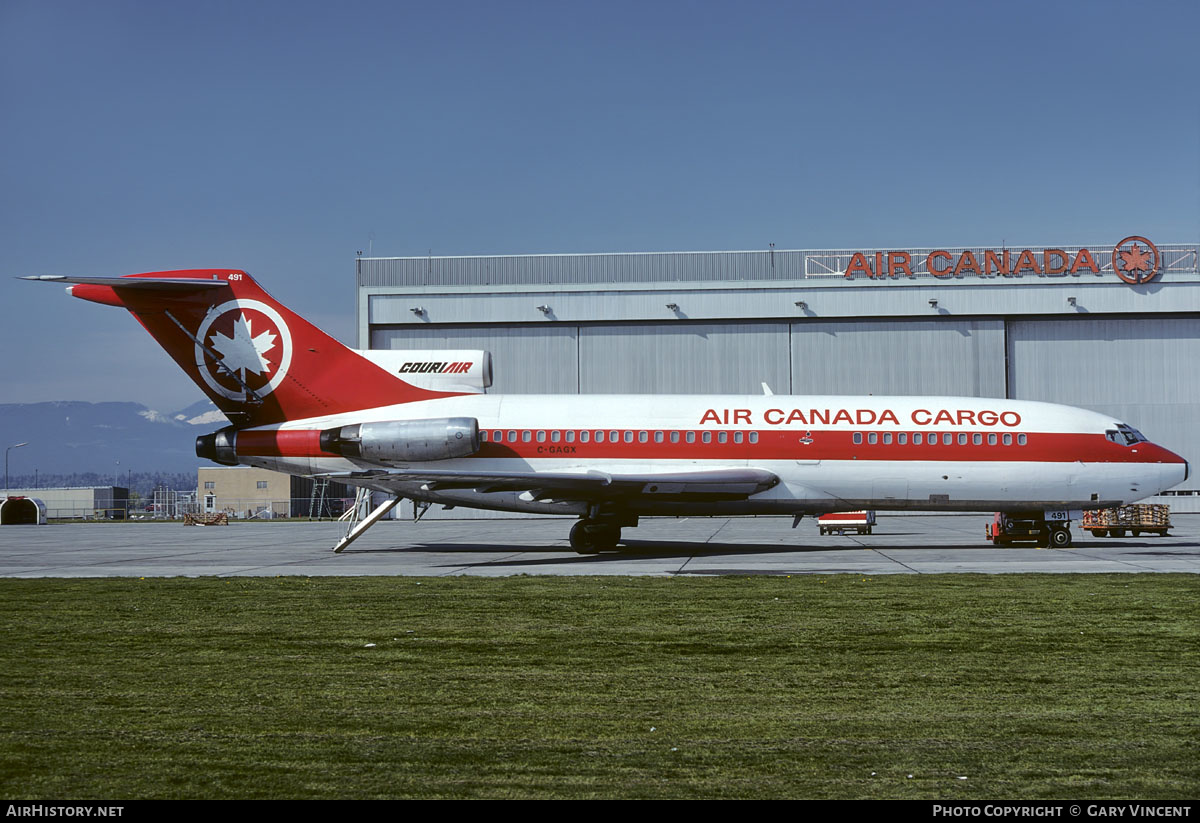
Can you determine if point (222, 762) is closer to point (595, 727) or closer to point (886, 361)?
point (595, 727)

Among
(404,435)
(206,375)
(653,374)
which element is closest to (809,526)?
(653,374)

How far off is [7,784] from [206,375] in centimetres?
2208

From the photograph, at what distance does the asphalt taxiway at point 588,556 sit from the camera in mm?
20438

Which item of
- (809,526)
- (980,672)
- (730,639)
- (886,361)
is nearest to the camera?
(980,672)

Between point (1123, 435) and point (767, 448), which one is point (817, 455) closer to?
point (767, 448)

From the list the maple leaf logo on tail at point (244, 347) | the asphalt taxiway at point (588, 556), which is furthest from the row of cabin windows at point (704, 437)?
the maple leaf logo on tail at point (244, 347)

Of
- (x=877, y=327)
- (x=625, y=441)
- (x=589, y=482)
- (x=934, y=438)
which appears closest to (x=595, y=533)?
(x=589, y=482)

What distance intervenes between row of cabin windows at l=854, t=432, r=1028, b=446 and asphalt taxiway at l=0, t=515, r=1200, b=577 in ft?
8.61

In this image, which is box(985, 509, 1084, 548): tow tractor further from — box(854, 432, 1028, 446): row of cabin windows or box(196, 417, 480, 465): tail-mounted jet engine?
box(196, 417, 480, 465): tail-mounted jet engine

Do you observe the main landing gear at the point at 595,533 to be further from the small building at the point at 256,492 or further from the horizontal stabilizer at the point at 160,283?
the small building at the point at 256,492

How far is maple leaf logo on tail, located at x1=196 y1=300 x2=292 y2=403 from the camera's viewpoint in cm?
2652

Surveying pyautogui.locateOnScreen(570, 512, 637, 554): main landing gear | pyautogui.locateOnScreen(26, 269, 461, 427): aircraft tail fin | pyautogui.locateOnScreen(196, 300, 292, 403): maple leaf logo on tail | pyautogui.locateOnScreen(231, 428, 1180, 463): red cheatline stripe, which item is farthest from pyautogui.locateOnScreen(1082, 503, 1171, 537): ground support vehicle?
pyautogui.locateOnScreen(196, 300, 292, 403): maple leaf logo on tail

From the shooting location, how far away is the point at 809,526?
41375 mm
